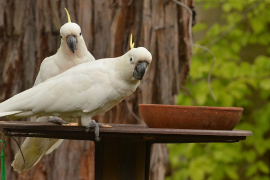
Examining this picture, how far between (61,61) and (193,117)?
94 centimetres

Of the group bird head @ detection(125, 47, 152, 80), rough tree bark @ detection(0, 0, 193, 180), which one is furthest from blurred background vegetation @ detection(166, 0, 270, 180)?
bird head @ detection(125, 47, 152, 80)

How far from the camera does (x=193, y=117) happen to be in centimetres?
231

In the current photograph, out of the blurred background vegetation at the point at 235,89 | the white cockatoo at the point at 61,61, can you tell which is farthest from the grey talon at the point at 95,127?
the blurred background vegetation at the point at 235,89

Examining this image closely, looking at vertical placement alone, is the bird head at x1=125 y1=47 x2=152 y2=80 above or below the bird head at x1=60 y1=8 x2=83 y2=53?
below

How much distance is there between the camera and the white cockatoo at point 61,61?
274cm

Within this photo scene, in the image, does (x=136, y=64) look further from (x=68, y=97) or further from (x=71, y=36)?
(x=71, y=36)

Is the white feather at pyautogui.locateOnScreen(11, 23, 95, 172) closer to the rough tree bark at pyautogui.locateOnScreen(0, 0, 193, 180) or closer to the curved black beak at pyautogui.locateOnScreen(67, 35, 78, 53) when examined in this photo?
the curved black beak at pyautogui.locateOnScreen(67, 35, 78, 53)

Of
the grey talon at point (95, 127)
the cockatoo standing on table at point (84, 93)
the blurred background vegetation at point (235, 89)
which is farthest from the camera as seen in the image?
the blurred background vegetation at point (235, 89)

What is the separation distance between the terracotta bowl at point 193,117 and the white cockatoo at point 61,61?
671 mm

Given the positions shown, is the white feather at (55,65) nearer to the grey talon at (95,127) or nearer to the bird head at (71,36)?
the bird head at (71,36)

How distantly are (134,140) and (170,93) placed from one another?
1637mm

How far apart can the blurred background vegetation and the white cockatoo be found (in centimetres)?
352

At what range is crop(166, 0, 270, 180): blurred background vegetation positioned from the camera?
21.7 feet

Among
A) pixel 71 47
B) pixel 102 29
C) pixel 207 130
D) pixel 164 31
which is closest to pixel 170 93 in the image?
pixel 164 31
